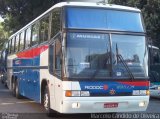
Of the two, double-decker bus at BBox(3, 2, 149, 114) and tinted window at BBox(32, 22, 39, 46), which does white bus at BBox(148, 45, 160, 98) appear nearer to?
tinted window at BBox(32, 22, 39, 46)

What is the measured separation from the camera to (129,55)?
10.4 m

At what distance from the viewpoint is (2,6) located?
3462 centimetres

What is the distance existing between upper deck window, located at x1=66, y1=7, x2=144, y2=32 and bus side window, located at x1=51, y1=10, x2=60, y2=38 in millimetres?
474

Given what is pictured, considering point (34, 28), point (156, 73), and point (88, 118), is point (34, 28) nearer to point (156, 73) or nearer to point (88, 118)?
point (88, 118)

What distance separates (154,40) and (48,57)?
12.6m

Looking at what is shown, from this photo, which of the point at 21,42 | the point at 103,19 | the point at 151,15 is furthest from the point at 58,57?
the point at 151,15

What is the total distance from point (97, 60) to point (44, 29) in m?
3.05

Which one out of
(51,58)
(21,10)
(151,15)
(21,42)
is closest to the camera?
(51,58)

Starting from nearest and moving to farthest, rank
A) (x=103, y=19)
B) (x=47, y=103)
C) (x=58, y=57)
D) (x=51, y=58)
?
(x=58, y=57)
(x=103, y=19)
(x=51, y=58)
(x=47, y=103)

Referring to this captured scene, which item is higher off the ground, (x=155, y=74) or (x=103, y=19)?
(x=103, y=19)

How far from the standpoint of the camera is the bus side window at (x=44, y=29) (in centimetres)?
1225

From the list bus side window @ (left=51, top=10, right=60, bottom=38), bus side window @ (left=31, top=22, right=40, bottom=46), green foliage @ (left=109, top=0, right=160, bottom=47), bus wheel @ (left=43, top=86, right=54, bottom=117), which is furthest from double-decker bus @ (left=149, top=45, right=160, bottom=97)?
bus side window @ (left=51, top=10, right=60, bottom=38)

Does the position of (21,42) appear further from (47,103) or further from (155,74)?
(155,74)

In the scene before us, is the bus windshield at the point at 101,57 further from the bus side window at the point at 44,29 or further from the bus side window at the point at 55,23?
the bus side window at the point at 44,29
